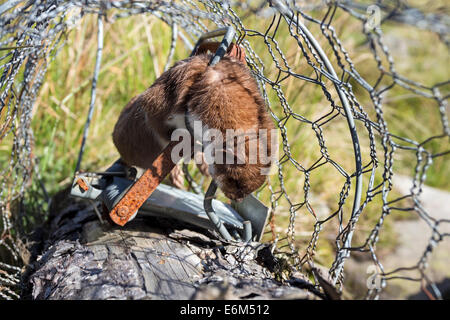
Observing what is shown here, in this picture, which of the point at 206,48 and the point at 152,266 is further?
the point at 206,48

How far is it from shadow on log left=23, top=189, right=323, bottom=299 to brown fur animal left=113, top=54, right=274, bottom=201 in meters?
0.30

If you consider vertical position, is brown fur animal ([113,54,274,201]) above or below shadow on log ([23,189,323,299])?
above

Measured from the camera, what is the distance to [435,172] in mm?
4965

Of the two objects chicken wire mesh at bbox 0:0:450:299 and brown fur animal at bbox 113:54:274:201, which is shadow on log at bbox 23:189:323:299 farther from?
brown fur animal at bbox 113:54:274:201

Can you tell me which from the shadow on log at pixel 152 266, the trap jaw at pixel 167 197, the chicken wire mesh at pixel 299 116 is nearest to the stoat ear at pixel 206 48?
the trap jaw at pixel 167 197

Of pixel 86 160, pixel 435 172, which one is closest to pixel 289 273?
pixel 86 160

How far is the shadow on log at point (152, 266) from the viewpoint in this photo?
4.77ft

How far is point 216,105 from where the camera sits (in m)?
1.83

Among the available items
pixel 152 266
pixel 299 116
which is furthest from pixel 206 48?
pixel 152 266

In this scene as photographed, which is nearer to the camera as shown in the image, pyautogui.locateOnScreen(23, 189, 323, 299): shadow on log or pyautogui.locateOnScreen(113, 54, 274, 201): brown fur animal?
pyautogui.locateOnScreen(23, 189, 323, 299): shadow on log

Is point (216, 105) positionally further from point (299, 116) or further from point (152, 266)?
point (152, 266)

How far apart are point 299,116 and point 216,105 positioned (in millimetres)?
350

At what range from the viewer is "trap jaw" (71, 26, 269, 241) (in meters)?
1.80

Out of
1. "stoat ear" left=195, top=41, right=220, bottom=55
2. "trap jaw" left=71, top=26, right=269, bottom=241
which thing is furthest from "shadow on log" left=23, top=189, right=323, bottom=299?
"stoat ear" left=195, top=41, right=220, bottom=55
